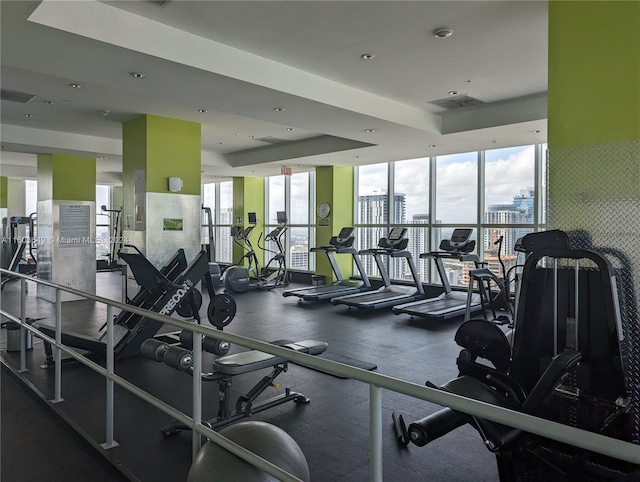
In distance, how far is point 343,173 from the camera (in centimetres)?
1070

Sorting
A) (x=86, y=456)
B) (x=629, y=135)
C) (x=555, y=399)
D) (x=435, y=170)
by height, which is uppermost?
(x=435, y=170)

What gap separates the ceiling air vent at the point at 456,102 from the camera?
6.12 meters

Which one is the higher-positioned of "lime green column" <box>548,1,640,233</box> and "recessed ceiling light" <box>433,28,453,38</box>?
"recessed ceiling light" <box>433,28,453,38</box>

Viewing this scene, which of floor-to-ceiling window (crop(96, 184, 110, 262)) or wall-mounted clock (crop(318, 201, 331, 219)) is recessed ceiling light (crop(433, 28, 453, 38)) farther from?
floor-to-ceiling window (crop(96, 184, 110, 262))

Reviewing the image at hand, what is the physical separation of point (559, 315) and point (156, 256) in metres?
5.44

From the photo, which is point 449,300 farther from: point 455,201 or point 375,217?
point 375,217

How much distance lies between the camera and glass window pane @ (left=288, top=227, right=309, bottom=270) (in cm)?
1220

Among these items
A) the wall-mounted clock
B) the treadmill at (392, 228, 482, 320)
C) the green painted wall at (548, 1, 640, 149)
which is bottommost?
the treadmill at (392, 228, 482, 320)

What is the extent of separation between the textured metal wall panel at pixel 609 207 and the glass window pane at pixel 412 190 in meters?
6.64

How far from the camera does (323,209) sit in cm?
1068

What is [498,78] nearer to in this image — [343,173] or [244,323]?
[244,323]

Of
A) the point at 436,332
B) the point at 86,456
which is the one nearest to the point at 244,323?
the point at 436,332

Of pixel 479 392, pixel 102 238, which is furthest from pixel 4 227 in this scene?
pixel 479 392

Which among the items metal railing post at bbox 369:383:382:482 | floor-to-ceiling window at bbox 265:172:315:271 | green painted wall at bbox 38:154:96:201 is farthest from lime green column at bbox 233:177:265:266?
metal railing post at bbox 369:383:382:482
